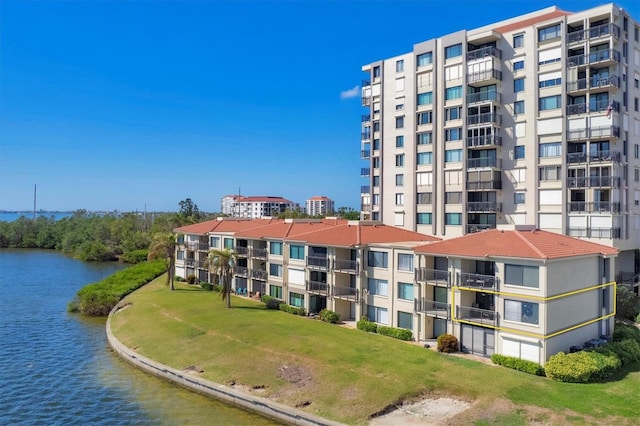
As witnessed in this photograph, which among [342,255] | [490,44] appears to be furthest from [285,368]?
[490,44]

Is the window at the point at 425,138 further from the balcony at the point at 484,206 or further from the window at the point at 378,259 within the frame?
the window at the point at 378,259

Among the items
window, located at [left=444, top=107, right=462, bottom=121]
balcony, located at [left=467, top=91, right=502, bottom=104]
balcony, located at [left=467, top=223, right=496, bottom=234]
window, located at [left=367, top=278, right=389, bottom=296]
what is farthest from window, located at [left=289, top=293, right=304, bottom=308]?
balcony, located at [left=467, top=91, right=502, bottom=104]

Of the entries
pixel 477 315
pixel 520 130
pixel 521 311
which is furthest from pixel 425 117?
pixel 521 311

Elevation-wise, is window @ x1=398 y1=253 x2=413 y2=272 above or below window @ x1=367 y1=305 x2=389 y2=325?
A: above

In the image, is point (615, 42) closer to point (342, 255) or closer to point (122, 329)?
point (342, 255)

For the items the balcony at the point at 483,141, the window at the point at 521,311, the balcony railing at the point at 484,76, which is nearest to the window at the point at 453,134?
the balcony at the point at 483,141

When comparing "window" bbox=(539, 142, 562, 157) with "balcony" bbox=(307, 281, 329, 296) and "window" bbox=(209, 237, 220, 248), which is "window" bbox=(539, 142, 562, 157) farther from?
"window" bbox=(209, 237, 220, 248)

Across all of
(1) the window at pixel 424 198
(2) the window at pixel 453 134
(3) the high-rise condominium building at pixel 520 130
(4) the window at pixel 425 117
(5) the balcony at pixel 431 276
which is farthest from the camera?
(1) the window at pixel 424 198
